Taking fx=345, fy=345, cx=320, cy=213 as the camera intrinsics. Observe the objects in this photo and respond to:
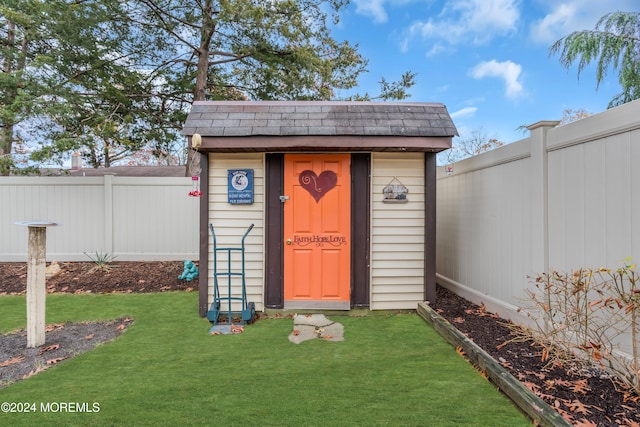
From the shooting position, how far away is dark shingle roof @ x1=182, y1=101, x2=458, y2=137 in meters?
4.29

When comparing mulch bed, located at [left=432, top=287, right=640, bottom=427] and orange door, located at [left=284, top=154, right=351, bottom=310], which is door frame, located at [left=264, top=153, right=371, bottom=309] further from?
mulch bed, located at [left=432, top=287, right=640, bottom=427]

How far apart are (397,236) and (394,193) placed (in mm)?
585

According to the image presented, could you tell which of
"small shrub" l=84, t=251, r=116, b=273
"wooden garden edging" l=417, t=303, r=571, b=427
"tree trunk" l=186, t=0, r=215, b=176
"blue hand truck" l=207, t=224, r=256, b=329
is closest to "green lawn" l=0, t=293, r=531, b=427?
"wooden garden edging" l=417, t=303, r=571, b=427

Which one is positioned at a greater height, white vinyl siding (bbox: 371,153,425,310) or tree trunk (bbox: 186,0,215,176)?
tree trunk (bbox: 186,0,215,176)

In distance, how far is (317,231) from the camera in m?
4.63

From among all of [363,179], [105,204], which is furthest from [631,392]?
[105,204]

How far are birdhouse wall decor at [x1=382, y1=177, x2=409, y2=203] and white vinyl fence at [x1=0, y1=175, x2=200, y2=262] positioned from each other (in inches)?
179

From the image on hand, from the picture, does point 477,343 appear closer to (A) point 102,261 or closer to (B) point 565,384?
(B) point 565,384

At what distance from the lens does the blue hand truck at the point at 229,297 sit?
169 inches

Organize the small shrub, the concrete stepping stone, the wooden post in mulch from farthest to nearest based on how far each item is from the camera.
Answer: the small shrub, the concrete stepping stone, the wooden post in mulch

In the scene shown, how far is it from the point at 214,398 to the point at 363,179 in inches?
123

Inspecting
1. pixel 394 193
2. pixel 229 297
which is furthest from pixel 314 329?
pixel 394 193

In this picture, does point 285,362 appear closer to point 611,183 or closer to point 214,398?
point 214,398

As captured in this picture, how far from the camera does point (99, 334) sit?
13.0 feet
